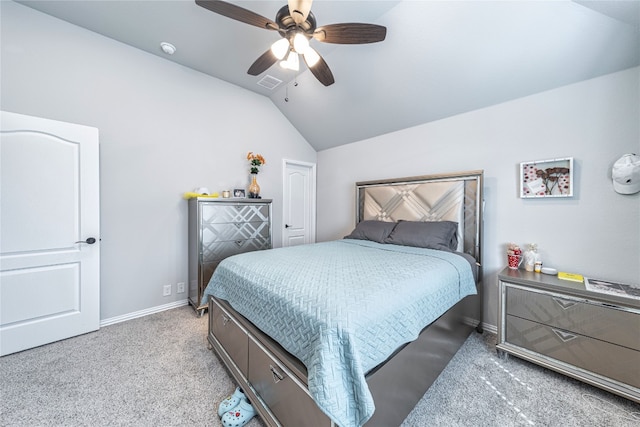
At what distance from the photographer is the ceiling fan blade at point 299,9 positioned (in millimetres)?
1490

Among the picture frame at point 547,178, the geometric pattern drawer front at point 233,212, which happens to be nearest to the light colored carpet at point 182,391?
the geometric pattern drawer front at point 233,212

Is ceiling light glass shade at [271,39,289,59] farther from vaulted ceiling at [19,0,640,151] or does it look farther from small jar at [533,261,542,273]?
small jar at [533,261,542,273]

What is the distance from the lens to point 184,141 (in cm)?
309

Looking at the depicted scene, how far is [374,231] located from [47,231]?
3.37m

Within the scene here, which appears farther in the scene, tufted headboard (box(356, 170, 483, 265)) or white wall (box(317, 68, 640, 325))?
tufted headboard (box(356, 170, 483, 265))

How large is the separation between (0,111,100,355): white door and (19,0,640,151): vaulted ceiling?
1.28 meters

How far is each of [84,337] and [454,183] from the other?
164 inches

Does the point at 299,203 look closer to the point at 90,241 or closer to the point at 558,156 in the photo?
the point at 90,241

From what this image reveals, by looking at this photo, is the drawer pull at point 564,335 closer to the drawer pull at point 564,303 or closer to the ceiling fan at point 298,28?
the drawer pull at point 564,303

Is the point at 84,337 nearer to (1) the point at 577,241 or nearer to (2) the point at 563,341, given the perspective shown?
(2) the point at 563,341

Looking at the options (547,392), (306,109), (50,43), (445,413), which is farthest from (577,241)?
(50,43)

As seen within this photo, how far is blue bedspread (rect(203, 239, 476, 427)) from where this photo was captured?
0.95 metres

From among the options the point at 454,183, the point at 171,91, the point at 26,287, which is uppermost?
the point at 171,91


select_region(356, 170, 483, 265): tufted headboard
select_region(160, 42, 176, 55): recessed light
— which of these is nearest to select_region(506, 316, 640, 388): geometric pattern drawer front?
select_region(356, 170, 483, 265): tufted headboard
